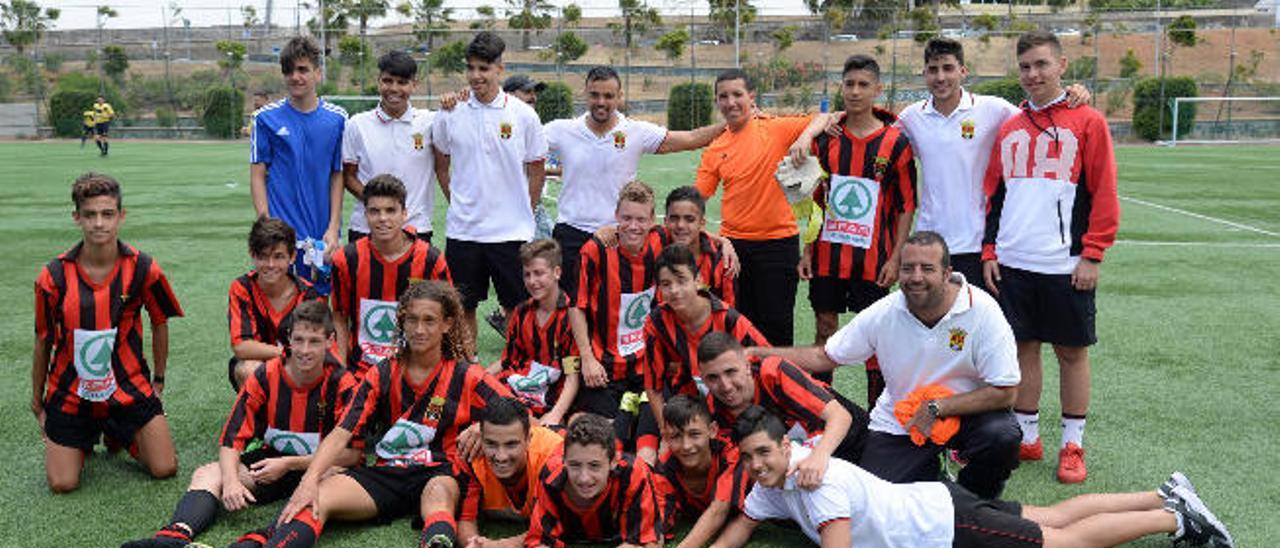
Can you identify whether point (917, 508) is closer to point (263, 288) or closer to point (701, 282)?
point (701, 282)

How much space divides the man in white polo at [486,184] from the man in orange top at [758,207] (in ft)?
3.35

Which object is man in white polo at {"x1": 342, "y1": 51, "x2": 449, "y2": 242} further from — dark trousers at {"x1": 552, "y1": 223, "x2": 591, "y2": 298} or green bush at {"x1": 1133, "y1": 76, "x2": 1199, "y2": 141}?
green bush at {"x1": 1133, "y1": 76, "x2": 1199, "y2": 141}

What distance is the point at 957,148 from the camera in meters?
5.21

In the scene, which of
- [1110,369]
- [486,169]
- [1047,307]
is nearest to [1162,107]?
[1110,369]

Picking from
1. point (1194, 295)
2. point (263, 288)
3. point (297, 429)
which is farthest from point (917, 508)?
point (1194, 295)

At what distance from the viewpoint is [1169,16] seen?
147ft

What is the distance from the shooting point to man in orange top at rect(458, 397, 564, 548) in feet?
13.1

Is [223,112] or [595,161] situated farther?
[223,112]

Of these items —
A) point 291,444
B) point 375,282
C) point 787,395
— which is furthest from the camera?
point 375,282

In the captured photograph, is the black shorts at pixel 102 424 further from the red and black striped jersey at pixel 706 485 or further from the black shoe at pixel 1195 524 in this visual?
the black shoe at pixel 1195 524

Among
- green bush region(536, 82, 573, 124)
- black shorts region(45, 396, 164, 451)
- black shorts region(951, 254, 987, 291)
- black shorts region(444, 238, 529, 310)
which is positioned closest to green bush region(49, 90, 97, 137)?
green bush region(536, 82, 573, 124)

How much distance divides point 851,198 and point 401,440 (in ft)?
7.82

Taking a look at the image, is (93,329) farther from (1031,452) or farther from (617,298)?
(1031,452)

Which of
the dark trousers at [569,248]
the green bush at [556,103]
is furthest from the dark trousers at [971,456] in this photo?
Result: the green bush at [556,103]
